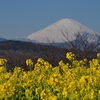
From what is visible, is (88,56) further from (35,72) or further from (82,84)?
(82,84)

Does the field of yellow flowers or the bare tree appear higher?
the bare tree

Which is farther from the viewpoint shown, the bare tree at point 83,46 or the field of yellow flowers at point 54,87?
the bare tree at point 83,46

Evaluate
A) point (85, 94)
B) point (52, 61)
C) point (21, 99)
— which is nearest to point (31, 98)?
point (21, 99)

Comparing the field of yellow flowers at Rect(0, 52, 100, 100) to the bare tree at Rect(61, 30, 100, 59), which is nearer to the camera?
the field of yellow flowers at Rect(0, 52, 100, 100)

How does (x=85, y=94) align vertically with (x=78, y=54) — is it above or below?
below

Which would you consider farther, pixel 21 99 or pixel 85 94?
pixel 21 99

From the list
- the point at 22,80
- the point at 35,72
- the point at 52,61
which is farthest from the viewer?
the point at 52,61

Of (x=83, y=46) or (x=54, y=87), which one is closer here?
(x=54, y=87)

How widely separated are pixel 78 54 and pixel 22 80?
7895mm

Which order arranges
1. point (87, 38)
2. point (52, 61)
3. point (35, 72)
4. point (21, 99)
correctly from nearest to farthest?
point (21, 99), point (35, 72), point (52, 61), point (87, 38)

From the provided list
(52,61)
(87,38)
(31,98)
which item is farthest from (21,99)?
(87,38)

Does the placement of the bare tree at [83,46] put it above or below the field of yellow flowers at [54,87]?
above

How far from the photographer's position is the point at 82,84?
4.88 m

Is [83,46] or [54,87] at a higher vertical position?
[83,46]
